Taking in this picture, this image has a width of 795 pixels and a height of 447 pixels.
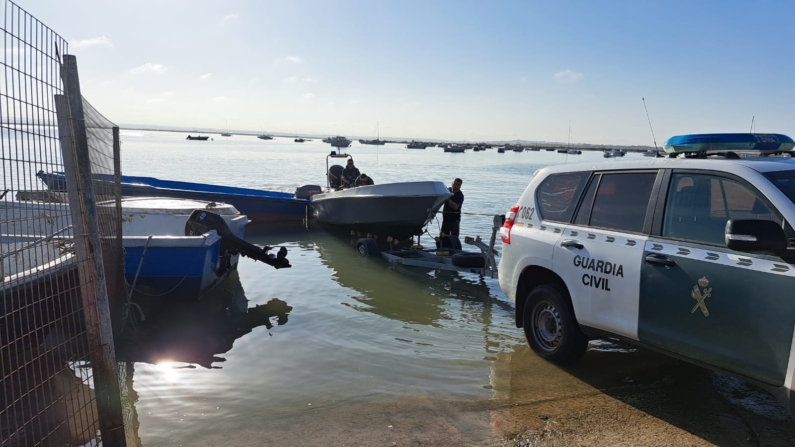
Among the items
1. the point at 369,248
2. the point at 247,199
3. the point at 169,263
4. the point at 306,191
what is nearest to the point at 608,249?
the point at 169,263

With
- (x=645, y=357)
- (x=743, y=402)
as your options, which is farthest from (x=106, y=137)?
(x=743, y=402)

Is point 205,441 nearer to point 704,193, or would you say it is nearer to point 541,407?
point 541,407

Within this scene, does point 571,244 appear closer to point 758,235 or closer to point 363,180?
point 758,235

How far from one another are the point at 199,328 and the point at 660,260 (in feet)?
19.7

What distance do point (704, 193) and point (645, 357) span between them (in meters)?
2.34

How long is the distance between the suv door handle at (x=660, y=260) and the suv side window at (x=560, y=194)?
1.12 m

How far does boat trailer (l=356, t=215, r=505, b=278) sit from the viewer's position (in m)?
9.51

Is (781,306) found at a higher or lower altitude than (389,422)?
higher

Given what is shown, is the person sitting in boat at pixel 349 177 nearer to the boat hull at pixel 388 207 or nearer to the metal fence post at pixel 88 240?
the boat hull at pixel 388 207

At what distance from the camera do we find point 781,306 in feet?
11.2

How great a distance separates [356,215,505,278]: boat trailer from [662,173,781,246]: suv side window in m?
4.54

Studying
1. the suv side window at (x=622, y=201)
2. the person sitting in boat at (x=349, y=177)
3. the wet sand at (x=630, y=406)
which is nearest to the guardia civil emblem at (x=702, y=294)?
the suv side window at (x=622, y=201)

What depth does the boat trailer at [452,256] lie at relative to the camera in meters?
9.51

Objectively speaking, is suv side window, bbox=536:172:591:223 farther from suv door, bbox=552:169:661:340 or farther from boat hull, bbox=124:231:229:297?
boat hull, bbox=124:231:229:297
